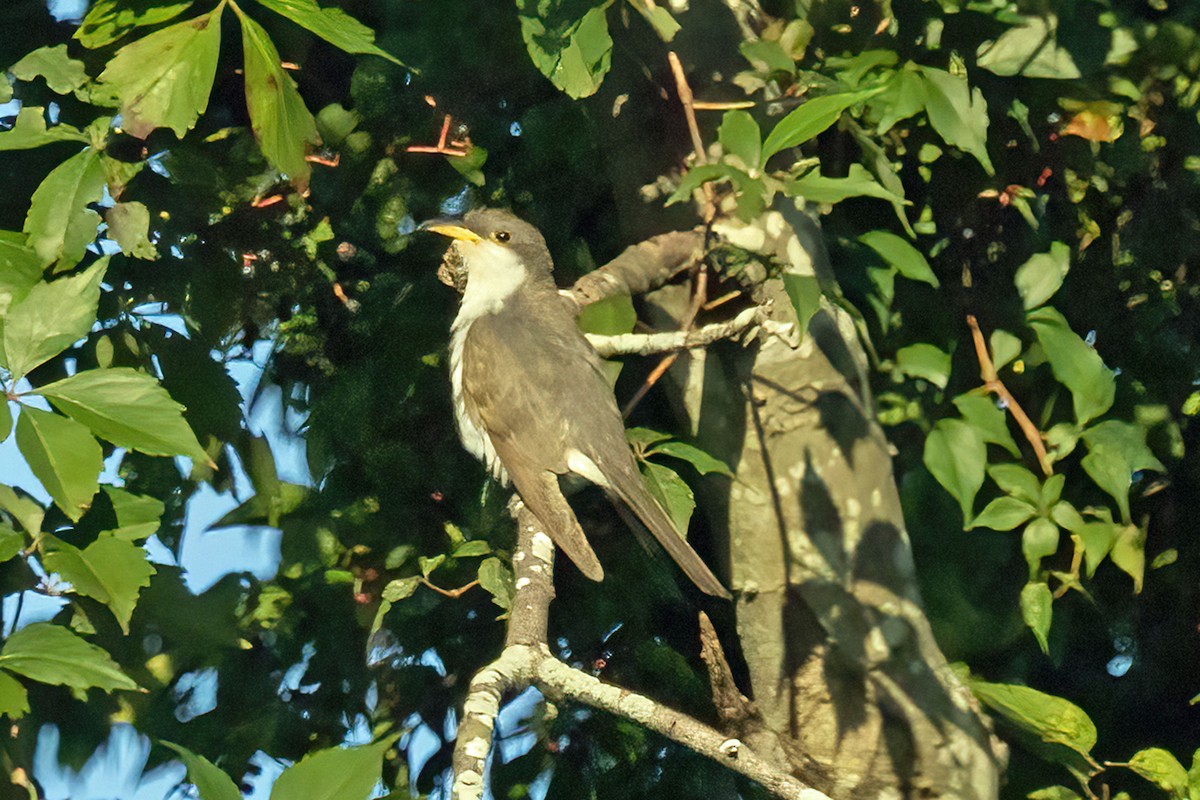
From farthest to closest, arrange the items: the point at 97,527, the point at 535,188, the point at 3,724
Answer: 1. the point at 535,188
2. the point at 3,724
3. the point at 97,527

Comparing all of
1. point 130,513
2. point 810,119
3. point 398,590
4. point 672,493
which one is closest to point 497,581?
point 398,590

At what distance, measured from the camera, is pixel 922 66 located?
2824mm

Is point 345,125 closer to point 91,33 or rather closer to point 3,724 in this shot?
point 91,33

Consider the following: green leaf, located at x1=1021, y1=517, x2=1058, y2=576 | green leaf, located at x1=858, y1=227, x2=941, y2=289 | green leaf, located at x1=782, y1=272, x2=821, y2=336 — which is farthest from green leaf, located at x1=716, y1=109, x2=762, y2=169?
green leaf, located at x1=1021, y1=517, x2=1058, y2=576

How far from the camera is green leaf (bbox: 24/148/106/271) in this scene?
234 centimetres

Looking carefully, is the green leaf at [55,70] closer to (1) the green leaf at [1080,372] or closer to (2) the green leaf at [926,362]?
(2) the green leaf at [926,362]

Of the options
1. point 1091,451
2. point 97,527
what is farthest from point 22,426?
point 1091,451

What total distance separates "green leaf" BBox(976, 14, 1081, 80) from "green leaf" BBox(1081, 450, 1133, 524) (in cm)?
88

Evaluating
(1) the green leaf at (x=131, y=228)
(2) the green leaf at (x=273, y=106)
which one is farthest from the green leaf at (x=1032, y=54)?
(1) the green leaf at (x=131, y=228)

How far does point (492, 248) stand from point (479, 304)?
20 cm

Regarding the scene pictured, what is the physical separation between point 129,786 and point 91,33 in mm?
1638

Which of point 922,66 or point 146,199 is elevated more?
point 922,66

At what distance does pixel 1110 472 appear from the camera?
292 cm

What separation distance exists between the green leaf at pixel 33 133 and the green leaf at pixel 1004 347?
6.80 feet
